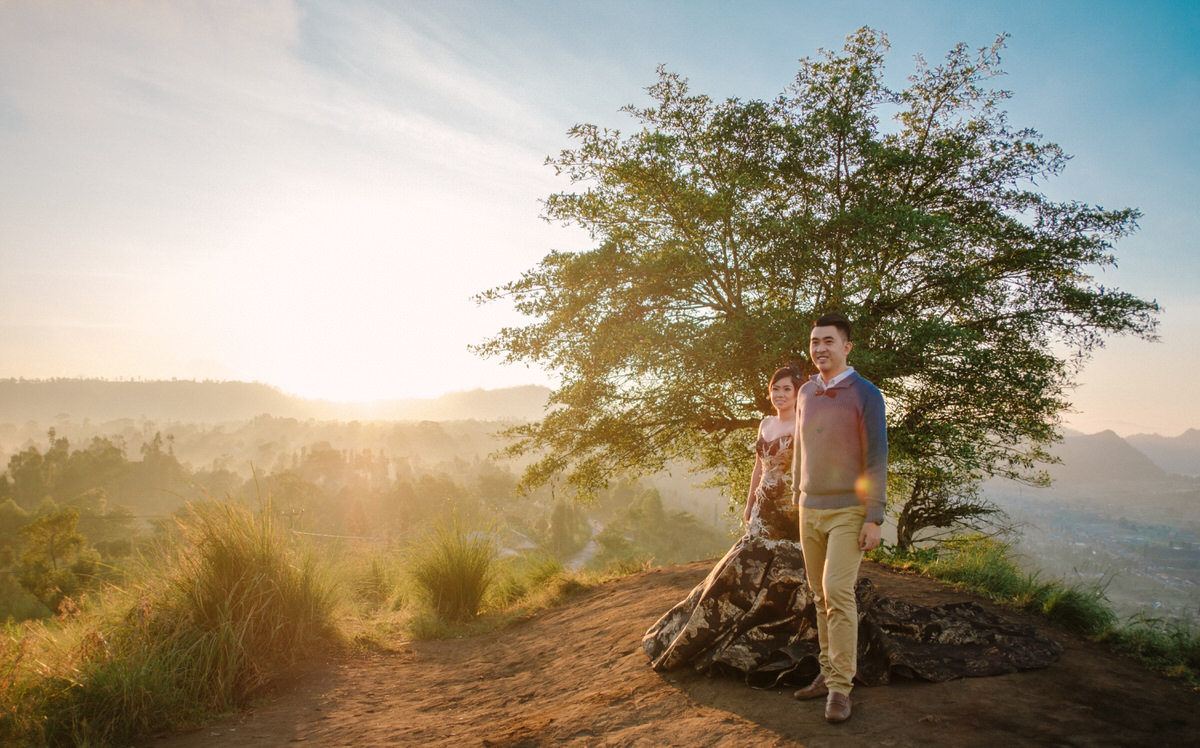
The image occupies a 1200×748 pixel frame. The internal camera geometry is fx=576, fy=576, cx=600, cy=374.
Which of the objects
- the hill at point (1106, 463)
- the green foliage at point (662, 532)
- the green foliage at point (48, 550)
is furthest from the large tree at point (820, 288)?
the hill at point (1106, 463)

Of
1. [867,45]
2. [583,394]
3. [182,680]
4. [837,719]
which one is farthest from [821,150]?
[182,680]

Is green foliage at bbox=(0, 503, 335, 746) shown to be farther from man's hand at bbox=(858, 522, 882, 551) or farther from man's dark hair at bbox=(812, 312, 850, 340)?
man's dark hair at bbox=(812, 312, 850, 340)

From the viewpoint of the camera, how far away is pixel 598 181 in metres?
10.1

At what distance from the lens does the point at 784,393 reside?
4512 mm

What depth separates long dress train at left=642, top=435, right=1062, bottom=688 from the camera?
370cm

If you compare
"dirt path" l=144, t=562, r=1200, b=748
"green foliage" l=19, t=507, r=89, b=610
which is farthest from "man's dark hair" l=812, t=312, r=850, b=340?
"green foliage" l=19, t=507, r=89, b=610

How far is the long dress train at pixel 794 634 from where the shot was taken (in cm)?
370

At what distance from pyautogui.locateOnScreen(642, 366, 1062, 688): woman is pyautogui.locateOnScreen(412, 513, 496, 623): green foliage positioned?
424cm

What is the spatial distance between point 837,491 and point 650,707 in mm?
1822

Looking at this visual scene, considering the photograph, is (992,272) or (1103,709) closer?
(1103,709)

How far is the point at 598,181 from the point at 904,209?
4867 millimetres

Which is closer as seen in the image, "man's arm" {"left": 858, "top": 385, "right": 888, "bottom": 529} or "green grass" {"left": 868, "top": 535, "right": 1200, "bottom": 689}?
"man's arm" {"left": 858, "top": 385, "right": 888, "bottom": 529}

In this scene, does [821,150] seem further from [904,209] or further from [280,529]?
[280,529]

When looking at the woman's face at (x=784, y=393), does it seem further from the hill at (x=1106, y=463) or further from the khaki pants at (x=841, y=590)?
the hill at (x=1106, y=463)
